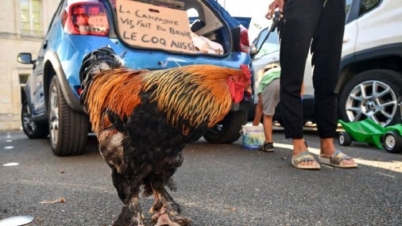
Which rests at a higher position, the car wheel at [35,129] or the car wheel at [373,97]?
the car wheel at [373,97]

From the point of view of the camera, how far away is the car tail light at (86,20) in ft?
11.0

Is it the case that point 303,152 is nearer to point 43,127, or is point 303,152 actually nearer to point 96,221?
point 96,221

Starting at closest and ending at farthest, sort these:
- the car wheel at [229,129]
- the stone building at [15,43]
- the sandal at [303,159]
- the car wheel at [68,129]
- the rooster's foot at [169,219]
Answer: the rooster's foot at [169,219] → the sandal at [303,159] → the car wheel at [68,129] → the car wheel at [229,129] → the stone building at [15,43]

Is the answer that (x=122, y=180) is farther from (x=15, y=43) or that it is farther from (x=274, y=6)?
(x=15, y=43)

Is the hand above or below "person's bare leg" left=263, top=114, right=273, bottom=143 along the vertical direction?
above

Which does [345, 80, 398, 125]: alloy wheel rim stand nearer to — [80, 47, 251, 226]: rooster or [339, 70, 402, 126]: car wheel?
[339, 70, 402, 126]: car wheel

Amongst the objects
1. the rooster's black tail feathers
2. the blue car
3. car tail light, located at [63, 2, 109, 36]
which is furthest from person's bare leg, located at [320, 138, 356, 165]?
car tail light, located at [63, 2, 109, 36]

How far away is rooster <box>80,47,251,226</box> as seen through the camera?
5.89ft

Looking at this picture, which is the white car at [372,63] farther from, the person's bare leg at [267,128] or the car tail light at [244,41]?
the car tail light at [244,41]

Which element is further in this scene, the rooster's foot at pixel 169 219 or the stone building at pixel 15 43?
the stone building at pixel 15 43

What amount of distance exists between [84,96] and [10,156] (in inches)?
97.0

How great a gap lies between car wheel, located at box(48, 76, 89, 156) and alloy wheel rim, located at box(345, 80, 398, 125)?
11.4 ft

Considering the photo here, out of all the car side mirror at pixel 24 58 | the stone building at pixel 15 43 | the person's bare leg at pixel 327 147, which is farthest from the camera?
the stone building at pixel 15 43

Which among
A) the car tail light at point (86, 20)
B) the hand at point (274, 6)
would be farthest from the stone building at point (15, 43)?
the hand at point (274, 6)
